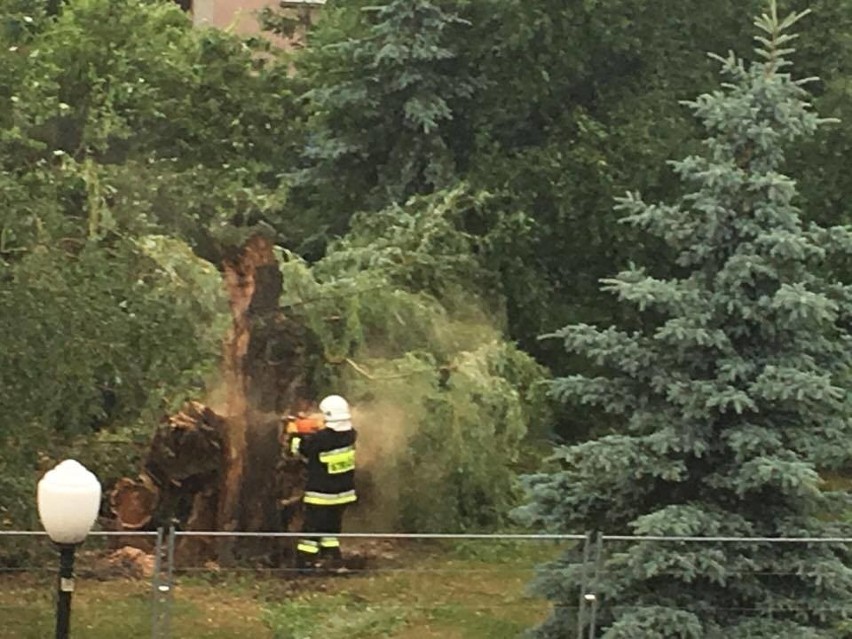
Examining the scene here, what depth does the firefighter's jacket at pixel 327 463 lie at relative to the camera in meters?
11.5

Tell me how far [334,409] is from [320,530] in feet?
3.32

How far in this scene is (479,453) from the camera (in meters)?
12.2

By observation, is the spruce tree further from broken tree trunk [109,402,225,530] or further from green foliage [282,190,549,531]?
broken tree trunk [109,402,225,530]

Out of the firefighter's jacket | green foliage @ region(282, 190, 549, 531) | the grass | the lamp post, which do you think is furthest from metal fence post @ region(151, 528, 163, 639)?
green foliage @ region(282, 190, 549, 531)

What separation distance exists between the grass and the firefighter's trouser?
0.37 meters

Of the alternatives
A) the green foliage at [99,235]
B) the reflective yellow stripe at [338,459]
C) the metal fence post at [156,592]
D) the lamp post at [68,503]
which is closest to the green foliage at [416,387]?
the reflective yellow stripe at [338,459]

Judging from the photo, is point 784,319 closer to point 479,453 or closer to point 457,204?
point 479,453

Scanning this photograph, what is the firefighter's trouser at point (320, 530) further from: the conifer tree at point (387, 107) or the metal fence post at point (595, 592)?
the conifer tree at point (387, 107)

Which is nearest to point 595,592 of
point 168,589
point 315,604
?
point 315,604

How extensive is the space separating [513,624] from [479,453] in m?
2.55

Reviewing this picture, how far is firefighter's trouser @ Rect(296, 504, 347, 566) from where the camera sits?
1117 centimetres

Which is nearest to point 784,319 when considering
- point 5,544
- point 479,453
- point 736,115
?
point 736,115

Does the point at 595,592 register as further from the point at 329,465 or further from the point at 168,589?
the point at 329,465

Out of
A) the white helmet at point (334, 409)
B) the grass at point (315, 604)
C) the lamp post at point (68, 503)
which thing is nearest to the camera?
the lamp post at point (68, 503)
